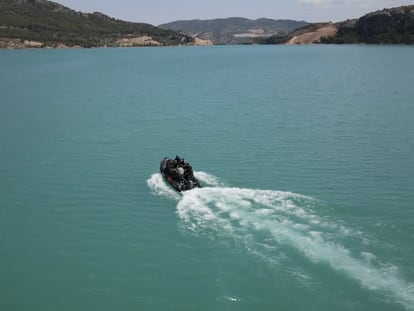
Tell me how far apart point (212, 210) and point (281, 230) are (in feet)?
18.0

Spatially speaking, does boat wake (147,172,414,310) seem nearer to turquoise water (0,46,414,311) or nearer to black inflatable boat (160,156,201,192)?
turquoise water (0,46,414,311)

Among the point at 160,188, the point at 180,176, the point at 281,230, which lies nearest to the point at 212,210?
the point at 281,230

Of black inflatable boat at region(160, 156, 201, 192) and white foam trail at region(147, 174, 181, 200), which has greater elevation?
black inflatable boat at region(160, 156, 201, 192)

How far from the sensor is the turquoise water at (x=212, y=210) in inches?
978

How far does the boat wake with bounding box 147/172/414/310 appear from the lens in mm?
24828

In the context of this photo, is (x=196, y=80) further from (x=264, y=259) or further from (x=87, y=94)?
(x=264, y=259)

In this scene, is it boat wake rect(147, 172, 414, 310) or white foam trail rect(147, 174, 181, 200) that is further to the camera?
white foam trail rect(147, 174, 181, 200)

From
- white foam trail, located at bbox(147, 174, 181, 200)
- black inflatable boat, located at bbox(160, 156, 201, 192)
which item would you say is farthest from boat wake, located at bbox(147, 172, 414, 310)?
black inflatable boat, located at bbox(160, 156, 201, 192)

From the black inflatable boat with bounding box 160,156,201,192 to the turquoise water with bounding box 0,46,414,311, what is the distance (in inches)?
38.2

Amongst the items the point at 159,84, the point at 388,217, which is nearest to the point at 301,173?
the point at 388,217

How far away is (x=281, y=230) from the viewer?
2936 centimetres

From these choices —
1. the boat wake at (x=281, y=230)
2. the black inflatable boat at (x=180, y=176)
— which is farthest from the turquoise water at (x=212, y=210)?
the black inflatable boat at (x=180, y=176)

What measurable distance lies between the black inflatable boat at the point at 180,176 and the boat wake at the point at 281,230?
0.62m

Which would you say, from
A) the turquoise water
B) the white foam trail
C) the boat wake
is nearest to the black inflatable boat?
the white foam trail
